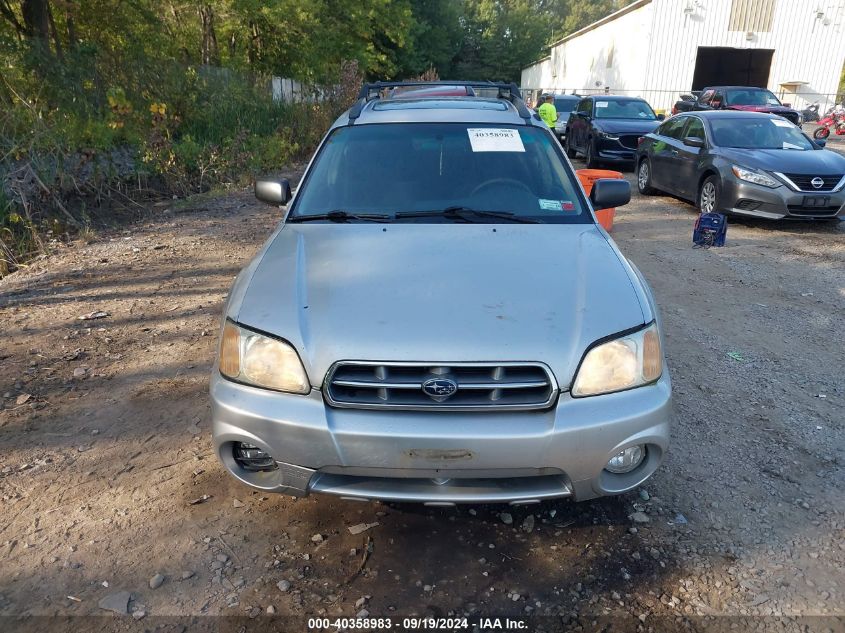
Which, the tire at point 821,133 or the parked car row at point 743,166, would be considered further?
the tire at point 821,133

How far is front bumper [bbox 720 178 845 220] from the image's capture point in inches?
329

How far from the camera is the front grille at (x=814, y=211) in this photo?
842cm

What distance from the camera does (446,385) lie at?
233 centimetres

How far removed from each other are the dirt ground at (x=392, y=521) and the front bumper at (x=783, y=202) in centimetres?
412

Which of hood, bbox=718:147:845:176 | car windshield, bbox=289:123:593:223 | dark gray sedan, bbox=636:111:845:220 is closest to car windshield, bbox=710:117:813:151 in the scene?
dark gray sedan, bbox=636:111:845:220

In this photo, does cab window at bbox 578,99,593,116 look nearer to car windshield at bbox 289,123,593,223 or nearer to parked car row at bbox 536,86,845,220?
parked car row at bbox 536,86,845,220

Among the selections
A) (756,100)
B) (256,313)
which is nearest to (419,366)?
(256,313)

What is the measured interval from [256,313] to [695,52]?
106ft

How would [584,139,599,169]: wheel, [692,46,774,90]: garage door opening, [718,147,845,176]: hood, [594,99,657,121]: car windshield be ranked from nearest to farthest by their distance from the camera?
[718,147,845,176]: hood
[584,139,599,169]: wheel
[594,99,657,121]: car windshield
[692,46,774,90]: garage door opening

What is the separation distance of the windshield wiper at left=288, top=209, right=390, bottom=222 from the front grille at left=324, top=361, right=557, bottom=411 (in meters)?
1.27

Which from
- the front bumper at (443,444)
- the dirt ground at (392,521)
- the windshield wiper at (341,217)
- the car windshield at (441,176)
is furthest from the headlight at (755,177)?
the front bumper at (443,444)

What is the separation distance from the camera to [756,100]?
708 inches

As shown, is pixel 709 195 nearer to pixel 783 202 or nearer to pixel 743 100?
pixel 783 202

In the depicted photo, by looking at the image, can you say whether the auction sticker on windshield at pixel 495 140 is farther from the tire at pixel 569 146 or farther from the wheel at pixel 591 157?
the tire at pixel 569 146
